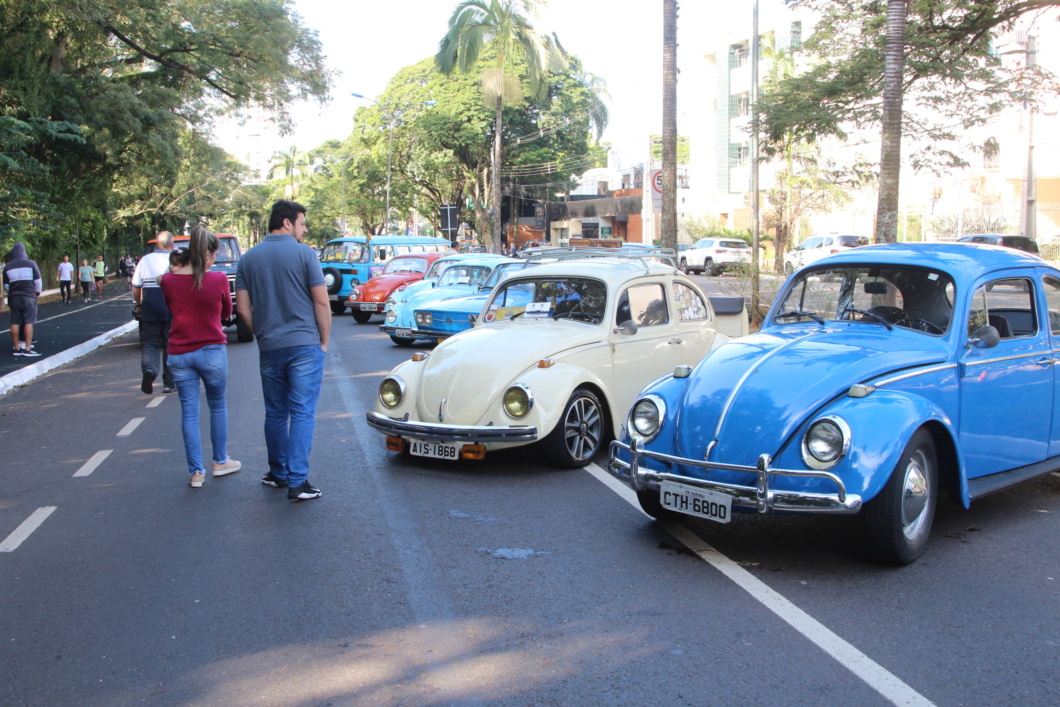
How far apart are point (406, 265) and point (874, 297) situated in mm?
17257

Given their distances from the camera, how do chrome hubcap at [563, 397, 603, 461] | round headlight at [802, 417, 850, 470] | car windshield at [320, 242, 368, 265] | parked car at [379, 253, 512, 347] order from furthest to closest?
car windshield at [320, 242, 368, 265]
parked car at [379, 253, 512, 347]
chrome hubcap at [563, 397, 603, 461]
round headlight at [802, 417, 850, 470]

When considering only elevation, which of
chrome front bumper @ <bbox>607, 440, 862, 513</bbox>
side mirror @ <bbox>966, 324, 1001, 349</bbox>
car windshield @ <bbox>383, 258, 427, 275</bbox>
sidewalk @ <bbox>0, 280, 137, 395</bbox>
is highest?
car windshield @ <bbox>383, 258, 427, 275</bbox>

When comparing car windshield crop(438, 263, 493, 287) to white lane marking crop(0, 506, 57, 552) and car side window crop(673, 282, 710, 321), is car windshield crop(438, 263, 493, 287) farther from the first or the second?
white lane marking crop(0, 506, 57, 552)

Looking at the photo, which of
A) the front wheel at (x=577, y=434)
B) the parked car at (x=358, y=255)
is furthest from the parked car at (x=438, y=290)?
the front wheel at (x=577, y=434)

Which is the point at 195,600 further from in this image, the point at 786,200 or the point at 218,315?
the point at 786,200

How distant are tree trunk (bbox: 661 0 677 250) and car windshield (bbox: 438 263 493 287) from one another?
344cm

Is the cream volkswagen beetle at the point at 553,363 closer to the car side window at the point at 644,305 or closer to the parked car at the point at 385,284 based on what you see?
the car side window at the point at 644,305

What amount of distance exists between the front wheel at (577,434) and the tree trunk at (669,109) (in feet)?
33.6

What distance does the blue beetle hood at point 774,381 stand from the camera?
17.0 feet

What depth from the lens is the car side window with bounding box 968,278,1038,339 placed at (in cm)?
610

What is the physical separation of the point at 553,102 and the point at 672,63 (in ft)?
116

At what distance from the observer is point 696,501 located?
5.23m

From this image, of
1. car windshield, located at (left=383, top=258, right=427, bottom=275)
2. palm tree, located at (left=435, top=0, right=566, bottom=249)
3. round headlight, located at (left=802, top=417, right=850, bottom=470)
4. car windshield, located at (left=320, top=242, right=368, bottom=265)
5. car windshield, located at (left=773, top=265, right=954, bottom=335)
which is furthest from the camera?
palm tree, located at (left=435, top=0, right=566, bottom=249)

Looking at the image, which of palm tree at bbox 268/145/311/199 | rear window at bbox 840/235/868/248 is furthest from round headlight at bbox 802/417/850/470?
palm tree at bbox 268/145/311/199
